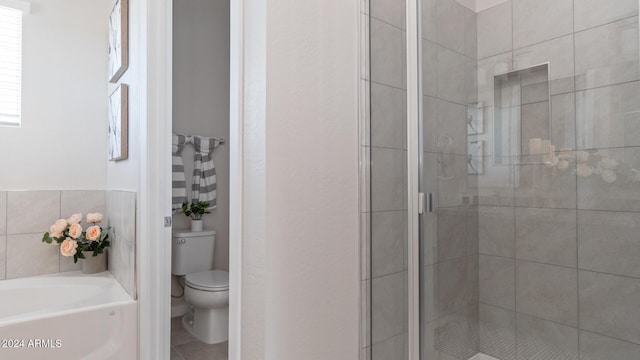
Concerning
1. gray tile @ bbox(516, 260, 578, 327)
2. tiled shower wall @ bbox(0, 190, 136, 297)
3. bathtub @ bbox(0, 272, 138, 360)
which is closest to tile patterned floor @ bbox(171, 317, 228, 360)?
bathtub @ bbox(0, 272, 138, 360)

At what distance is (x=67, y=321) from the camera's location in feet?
5.69

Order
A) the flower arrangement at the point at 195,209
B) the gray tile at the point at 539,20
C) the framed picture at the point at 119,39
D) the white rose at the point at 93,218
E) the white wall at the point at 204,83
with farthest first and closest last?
the white wall at the point at 204,83, the flower arrangement at the point at 195,209, the white rose at the point at 93,218, the framed picture at the point at 119,39, the gray tile at the point at 539,20

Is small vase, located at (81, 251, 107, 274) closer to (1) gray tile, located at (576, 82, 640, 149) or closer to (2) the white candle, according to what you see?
(2) the white candle

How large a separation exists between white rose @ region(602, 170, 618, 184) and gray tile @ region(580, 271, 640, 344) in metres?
0.19

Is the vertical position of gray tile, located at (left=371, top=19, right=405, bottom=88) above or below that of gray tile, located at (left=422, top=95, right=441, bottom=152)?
above

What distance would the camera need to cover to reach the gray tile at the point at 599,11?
69 cm

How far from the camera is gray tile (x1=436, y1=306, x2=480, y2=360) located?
3.10ft

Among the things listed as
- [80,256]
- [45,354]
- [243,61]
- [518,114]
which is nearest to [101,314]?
[45,354]

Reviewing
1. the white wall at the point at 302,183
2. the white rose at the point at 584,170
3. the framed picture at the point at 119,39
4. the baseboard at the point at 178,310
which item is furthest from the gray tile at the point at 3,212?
the white rose at the point at 584,170

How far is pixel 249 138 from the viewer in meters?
0.97

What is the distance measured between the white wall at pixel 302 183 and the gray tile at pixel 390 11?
67 millimetres

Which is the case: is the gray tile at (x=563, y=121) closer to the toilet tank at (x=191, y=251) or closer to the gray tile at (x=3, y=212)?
the toilet tank at (x=191, y=251)

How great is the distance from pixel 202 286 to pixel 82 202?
1.02m

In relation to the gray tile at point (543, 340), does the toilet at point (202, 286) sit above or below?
below
